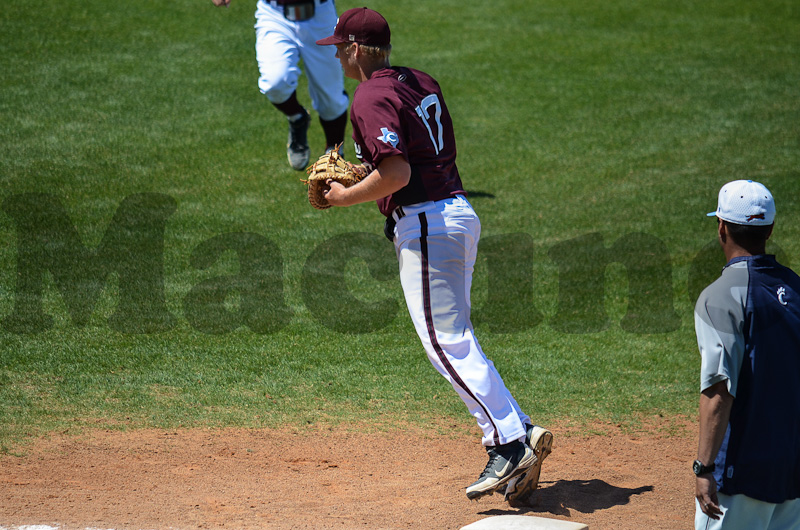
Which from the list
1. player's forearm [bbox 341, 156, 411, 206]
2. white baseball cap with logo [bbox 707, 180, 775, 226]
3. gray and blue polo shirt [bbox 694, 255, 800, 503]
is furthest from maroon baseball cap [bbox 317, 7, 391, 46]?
gray and blue polo shirt [bbox 694, 255, 800, 503]

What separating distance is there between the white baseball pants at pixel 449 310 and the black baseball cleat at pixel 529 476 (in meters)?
0.13

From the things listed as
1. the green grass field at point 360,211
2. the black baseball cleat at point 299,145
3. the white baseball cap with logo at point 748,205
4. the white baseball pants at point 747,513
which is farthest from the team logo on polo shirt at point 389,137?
the black baseball cleat at point 299,145

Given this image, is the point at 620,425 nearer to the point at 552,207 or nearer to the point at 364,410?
the point at 364,410

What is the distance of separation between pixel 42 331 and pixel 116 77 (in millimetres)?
6035

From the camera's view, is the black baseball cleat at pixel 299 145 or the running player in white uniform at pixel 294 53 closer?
the running player in white uniform at pixel 294 53

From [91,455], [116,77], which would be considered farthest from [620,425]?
[116,77]

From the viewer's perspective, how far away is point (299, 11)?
7914 millimetres

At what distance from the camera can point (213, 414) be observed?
542 cm

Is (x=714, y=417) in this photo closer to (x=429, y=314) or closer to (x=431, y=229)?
(x=429, y=314)

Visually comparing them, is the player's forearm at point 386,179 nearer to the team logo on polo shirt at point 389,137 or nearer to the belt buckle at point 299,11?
the team logo on polo shirt at point 389,137

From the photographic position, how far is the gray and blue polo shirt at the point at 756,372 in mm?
2838

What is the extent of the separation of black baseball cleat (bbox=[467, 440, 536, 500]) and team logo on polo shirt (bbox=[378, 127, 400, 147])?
1578 millimetres

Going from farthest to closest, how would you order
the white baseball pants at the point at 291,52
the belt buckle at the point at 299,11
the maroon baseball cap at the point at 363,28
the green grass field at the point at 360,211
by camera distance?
the belt buckle at the point at 299,11, the white baseball pants at the point at 291,52, the green grass field at the point at 360,211, the maroon baseball cap at the point at 363,28

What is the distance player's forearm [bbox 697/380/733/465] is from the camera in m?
2.83
